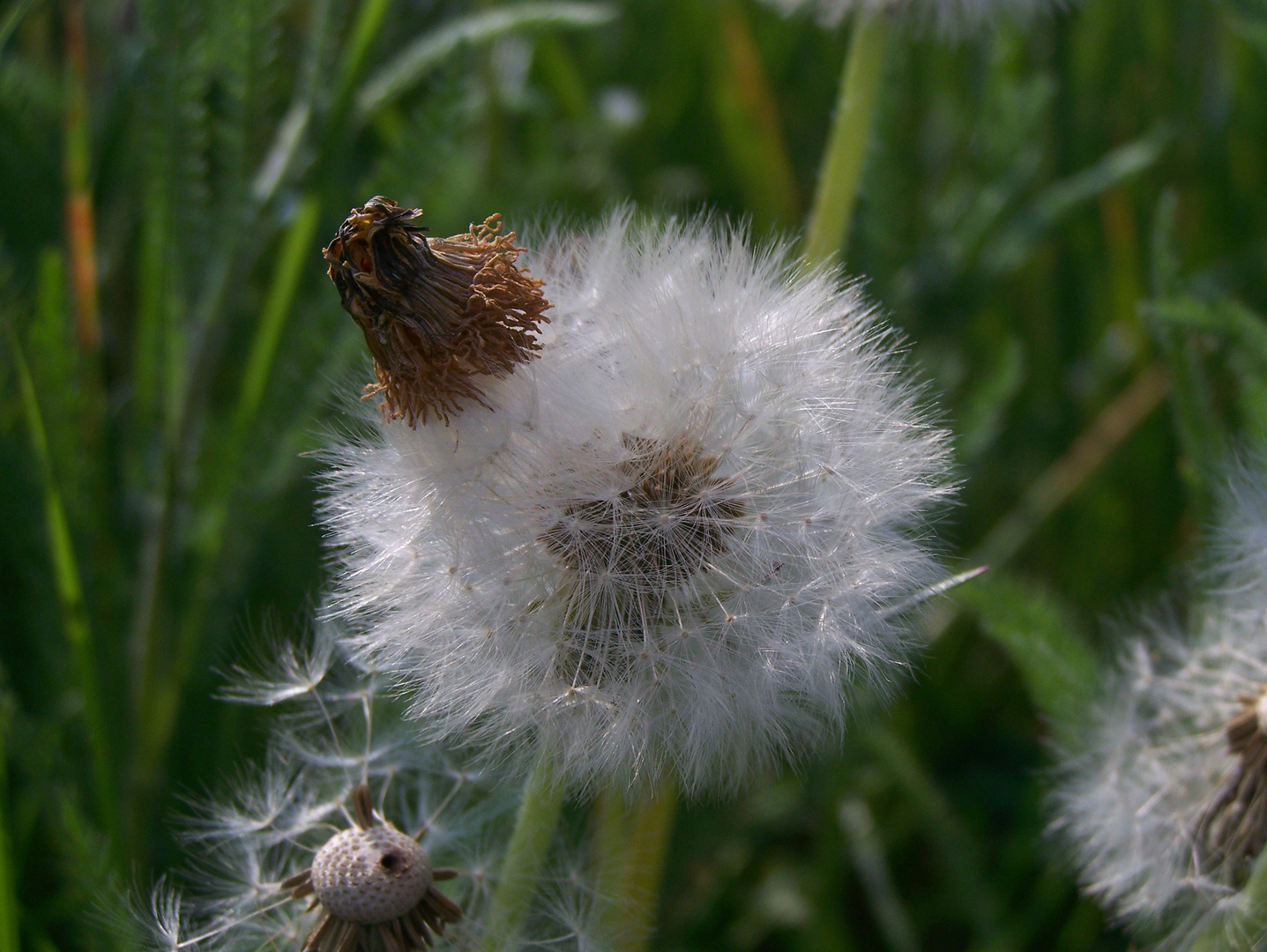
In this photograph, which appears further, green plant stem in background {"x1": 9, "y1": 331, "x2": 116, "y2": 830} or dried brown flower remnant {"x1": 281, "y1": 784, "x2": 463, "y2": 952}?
green plant stem in background {"x1": 9, "y1": 331, "x2": 116, "y2": 830}

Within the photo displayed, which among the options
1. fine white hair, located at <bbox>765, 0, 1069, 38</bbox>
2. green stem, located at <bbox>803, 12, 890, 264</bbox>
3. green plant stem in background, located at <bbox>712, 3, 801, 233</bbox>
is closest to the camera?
green stem, located at <bbox>803, 12, 890, 264</bbox>

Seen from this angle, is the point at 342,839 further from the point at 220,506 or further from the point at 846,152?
the point at 846,152

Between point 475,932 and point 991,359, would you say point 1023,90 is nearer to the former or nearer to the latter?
point 991,359

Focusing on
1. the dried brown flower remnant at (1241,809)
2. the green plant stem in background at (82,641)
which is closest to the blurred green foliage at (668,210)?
the green plant stem in background at (82,641)

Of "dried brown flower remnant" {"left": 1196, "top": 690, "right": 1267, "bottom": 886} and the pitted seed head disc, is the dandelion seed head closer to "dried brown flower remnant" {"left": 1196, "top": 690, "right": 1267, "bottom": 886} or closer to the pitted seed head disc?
the pitted seed head disc

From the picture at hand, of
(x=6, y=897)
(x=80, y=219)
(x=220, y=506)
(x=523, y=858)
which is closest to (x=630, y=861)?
(x=523, y=858)

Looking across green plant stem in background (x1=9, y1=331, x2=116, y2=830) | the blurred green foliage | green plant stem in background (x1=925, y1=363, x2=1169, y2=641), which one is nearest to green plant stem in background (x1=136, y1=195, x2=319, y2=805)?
the blurred green foliage

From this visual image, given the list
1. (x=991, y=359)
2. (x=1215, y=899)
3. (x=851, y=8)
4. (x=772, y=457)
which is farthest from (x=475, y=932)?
(x=991, y=359)
